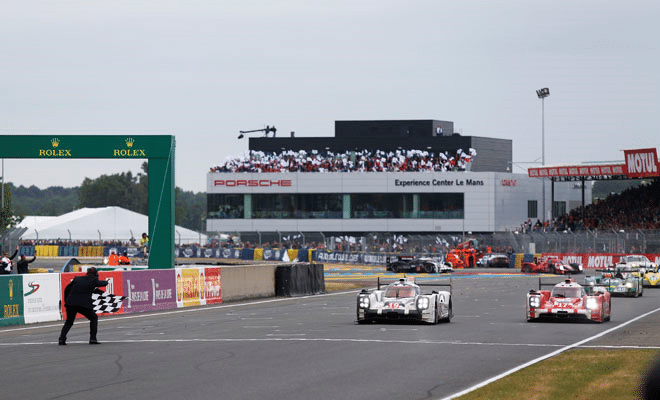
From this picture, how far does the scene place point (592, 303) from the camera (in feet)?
85.2

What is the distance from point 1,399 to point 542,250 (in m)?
64.1

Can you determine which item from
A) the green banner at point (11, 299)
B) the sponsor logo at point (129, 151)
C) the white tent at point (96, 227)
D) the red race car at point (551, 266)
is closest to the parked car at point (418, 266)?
the red race car at point (551, 266)

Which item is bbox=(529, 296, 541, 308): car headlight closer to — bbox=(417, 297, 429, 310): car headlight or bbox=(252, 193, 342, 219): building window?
bbox=(417, 297, 429, 310): car headlight

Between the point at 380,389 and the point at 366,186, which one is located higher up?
the point at 366,186

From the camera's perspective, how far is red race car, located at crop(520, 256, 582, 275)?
6253 centimetres

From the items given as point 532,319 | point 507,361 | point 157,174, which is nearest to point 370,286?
point 157,174

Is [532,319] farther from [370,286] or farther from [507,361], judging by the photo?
[370,286]

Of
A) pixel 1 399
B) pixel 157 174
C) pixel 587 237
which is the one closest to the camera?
pixel 1 399

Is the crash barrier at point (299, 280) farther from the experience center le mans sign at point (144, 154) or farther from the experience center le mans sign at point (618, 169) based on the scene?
the experience center le mans sign at point (618, 169)

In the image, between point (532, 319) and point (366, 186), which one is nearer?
point (532, 319)

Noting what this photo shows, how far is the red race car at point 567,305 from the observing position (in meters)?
25.9

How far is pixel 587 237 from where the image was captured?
6981cm

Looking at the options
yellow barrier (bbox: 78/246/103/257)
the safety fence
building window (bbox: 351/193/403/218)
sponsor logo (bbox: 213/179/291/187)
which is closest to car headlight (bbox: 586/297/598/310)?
the safety fence

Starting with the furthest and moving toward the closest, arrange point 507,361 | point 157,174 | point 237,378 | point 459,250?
point 459,250 → point 157,174 → point 507,361 → point 237,378
